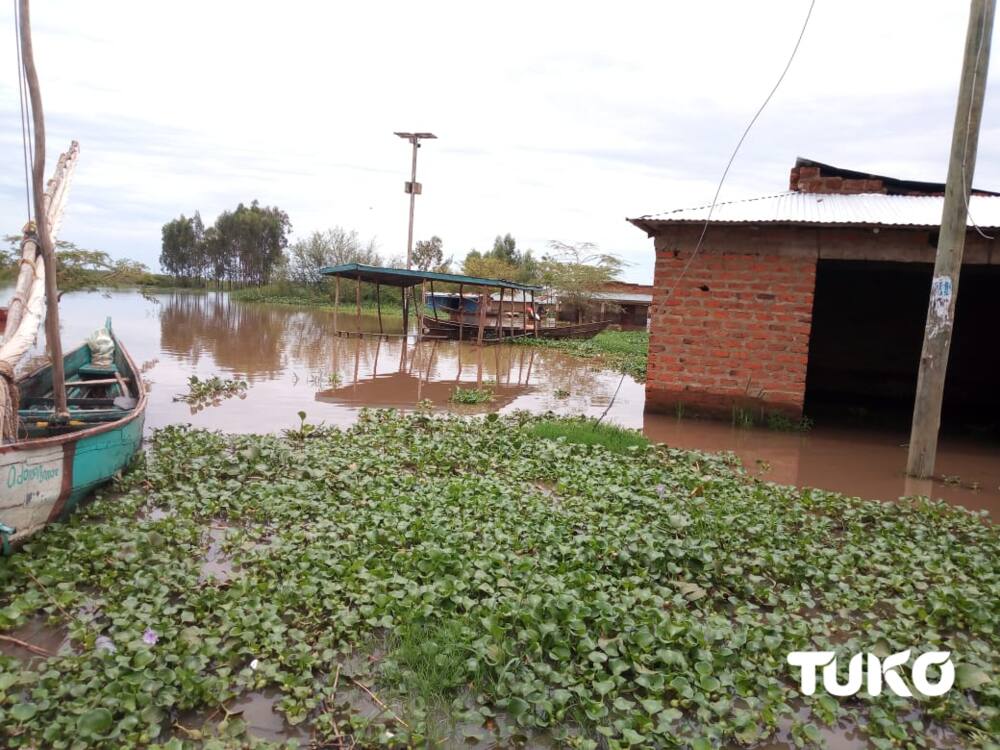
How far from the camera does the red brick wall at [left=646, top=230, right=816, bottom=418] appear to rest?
32.5ft

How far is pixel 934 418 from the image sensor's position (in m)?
7.56

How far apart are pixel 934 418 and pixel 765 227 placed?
3.41 metres

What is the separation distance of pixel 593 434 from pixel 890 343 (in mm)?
8977

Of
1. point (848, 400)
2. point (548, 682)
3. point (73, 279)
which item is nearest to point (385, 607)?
point (548, 682)

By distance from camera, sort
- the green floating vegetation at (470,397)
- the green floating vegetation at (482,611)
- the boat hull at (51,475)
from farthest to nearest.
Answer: the green floating vegetation at (470,397), the boat hull at (51,475), the green floating vegetation at (482,611)

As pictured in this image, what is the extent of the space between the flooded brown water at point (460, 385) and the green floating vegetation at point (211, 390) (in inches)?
8.1

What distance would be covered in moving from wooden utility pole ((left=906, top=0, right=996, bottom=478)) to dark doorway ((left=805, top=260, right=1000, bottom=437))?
Result: 5327mm

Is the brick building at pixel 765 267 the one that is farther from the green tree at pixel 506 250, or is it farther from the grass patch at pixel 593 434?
the green tree at pixel 506 250

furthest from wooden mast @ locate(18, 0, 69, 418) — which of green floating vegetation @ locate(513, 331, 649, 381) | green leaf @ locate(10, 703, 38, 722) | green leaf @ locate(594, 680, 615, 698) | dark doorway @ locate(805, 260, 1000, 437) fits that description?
green floating vegetation @ locate(513, 331, 649, 381)

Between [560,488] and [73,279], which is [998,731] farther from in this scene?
[73,279]

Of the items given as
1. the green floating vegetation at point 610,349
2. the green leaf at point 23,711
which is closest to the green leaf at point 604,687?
the green leaf at point 23,711

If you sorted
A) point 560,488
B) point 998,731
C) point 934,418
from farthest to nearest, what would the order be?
point 934,418 → point 560,488 → point 998,731

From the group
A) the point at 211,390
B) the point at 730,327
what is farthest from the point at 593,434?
the point at 211,390

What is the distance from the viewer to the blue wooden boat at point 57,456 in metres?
4.45
